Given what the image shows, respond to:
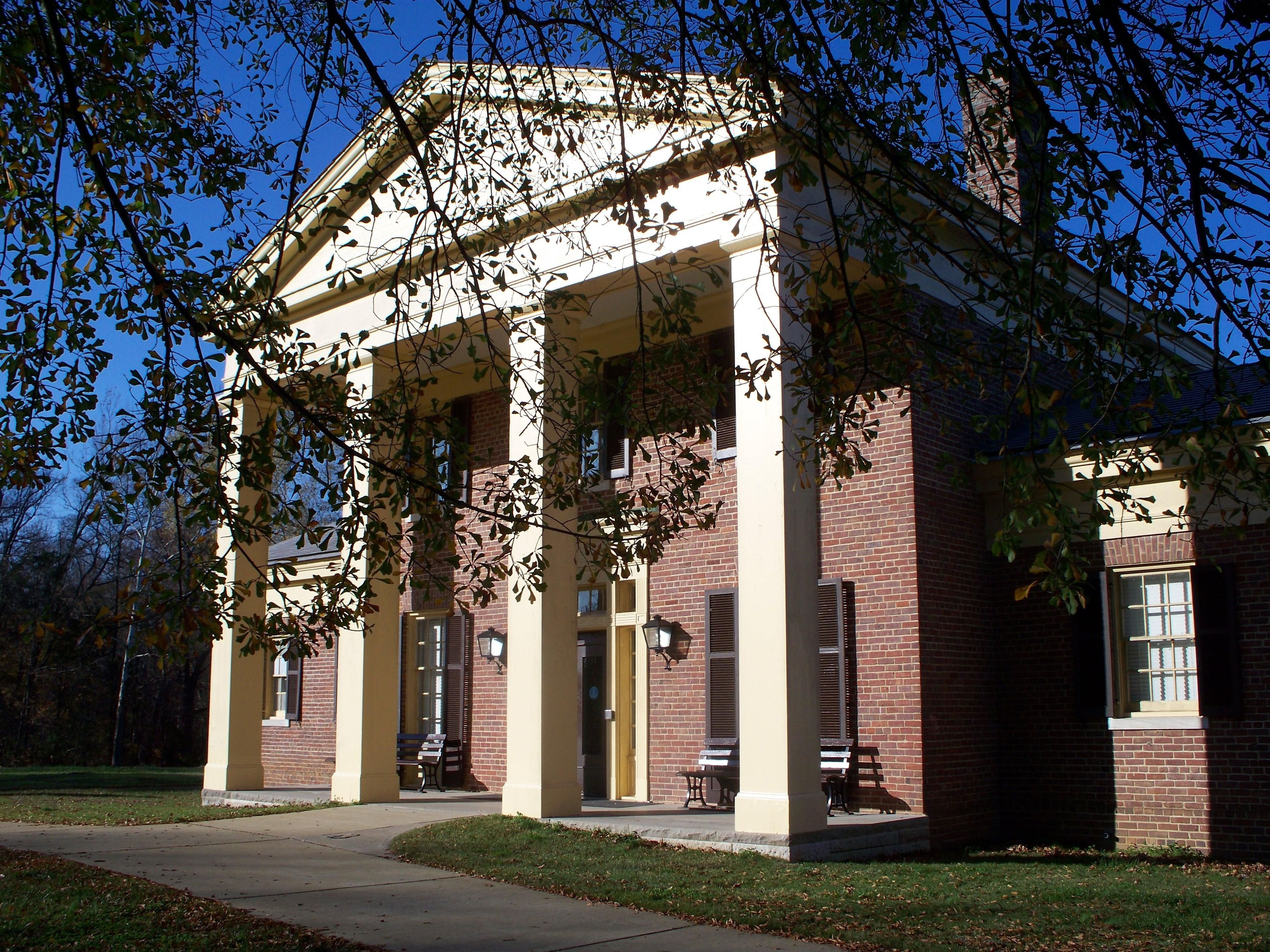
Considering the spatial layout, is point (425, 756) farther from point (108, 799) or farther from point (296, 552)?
point (296, 552)

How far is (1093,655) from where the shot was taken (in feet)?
39.3

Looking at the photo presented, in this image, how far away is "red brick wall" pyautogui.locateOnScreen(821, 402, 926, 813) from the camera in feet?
38.8

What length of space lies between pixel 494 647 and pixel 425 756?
73.3 inches

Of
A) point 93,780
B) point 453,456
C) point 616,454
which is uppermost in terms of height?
point 616,454

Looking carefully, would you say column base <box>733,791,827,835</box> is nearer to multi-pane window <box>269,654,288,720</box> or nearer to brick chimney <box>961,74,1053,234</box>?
brick chimney <box>961,74,1053,234</box>

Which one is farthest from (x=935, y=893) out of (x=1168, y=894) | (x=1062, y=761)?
(x=1062, y=761)

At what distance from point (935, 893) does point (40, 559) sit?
3046 cm

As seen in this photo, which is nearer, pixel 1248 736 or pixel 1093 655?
pixel 1248 736

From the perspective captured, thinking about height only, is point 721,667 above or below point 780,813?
above

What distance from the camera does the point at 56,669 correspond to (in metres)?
36.0

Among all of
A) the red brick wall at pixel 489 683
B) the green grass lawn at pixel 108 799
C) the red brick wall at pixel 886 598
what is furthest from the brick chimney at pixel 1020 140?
the green grass lawn at pixel 108 799

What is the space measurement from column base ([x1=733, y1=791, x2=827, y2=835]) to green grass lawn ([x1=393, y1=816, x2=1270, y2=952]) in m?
0.32

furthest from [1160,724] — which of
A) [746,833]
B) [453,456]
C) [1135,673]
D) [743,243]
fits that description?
[453,456]

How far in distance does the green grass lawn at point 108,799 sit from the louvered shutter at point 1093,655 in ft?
29.3
